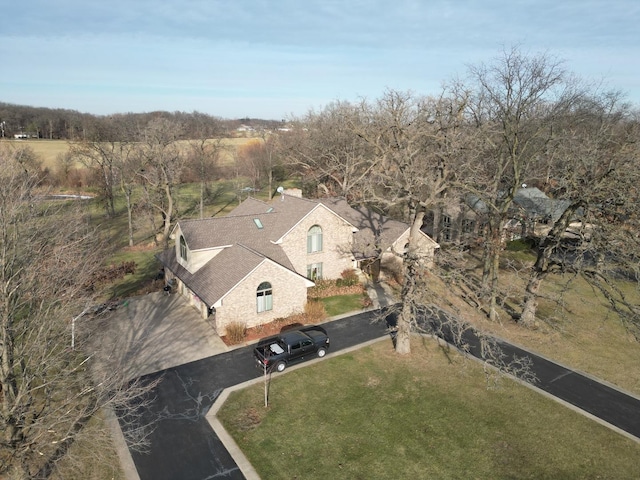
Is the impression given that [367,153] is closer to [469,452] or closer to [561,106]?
[561,106]

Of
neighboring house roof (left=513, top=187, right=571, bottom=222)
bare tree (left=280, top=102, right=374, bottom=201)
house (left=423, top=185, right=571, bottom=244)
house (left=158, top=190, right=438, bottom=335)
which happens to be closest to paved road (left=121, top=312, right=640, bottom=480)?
house (left=158, top=190, right=438, bottom=335)

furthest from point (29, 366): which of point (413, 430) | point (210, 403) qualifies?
point (413, 430)

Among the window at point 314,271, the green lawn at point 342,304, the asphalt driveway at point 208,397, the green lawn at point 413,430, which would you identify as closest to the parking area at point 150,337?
the asphalt driveway at point 208,397

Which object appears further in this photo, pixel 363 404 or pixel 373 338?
pixel 373 338

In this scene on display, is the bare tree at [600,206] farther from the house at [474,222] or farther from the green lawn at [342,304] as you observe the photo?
the house at [474,222]

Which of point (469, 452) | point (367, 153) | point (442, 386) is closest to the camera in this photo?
point (469, 452)

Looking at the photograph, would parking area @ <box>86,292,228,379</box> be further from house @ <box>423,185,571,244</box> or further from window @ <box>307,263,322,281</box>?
house @ <box>423,185,571,244</box>

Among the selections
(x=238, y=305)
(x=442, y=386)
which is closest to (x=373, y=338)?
(x=442, y=386)

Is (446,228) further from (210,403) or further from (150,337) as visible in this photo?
(210,403)

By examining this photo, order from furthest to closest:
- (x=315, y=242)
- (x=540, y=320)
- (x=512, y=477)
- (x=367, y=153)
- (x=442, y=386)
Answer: (x=367, y=153)
(x=315, y=242)
(x=540, y=320)
(x=442, y=386)
(x=512, y=477)
